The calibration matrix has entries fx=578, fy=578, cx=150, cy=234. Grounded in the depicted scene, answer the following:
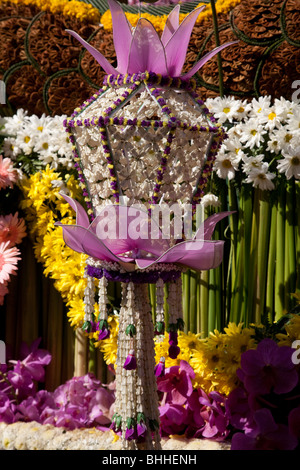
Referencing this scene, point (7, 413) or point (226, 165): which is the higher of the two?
point (226, 165)

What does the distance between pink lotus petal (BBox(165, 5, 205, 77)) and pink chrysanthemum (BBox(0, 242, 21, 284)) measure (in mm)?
803

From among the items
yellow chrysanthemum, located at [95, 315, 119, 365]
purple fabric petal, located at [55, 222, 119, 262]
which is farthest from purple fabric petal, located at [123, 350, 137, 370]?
yellow chrysanthemum, located at [95, 315, 119, 365]

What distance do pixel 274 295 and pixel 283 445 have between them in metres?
0.53

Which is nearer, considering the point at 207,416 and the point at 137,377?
the point at 137,377

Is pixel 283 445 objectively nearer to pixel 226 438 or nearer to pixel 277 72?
pixel 226 438

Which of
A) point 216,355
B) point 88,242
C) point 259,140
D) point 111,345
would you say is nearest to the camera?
point 88,242

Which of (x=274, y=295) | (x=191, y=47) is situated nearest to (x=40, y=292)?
(x=274, y=295)

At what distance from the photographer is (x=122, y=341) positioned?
49.3 inches

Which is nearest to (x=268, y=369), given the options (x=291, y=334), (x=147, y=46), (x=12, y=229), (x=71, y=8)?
(x=291, y=334)

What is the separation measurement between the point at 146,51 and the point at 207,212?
A: 26.9 inches

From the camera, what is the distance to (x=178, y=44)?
122 cm

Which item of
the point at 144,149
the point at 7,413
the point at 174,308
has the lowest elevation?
the point at 7,413

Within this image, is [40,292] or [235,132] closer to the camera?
[235,132]

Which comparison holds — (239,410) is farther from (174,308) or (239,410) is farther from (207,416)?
(174,308)
